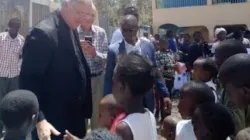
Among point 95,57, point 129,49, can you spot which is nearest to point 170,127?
point 129,49

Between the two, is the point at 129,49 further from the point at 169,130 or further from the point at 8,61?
the point at 8,61

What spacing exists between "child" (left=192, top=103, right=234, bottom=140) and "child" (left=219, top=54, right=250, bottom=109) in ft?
0.42

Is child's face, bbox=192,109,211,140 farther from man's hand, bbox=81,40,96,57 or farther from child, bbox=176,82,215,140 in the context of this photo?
man's hand, bbox=81,40,96,57

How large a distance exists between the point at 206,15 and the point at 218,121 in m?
20.4

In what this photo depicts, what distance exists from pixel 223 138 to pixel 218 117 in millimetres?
110

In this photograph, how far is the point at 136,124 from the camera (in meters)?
2.46

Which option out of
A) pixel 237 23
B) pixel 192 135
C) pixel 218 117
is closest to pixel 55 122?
pixel 192 135

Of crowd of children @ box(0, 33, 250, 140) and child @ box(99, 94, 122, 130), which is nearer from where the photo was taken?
crowd of children @ box(0, 33, 250, 140)

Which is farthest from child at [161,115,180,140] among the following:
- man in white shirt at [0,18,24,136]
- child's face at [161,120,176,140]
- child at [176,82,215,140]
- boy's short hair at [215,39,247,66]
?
man in white shirt at [0,18,24,136]

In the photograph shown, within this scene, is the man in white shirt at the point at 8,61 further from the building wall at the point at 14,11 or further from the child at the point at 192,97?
the child at the point at 192,97

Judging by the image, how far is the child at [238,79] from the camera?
2.15 meters

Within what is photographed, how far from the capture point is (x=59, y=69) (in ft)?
10.7

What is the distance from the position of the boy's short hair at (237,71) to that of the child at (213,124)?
173 mm

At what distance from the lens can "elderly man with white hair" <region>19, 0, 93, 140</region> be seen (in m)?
3.16
